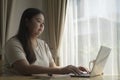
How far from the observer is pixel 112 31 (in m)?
3.35

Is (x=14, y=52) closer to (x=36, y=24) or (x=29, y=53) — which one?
(x=29, y=53)

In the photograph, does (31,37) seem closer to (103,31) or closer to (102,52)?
(102,52)

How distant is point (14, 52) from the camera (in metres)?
1.90

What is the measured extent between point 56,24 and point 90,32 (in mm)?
572

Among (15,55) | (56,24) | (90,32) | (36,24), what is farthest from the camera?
(56,24)

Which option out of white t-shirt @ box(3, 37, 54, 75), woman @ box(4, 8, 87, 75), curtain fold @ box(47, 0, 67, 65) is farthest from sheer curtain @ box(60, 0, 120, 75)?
white t-shirt @ box(3, 37, 54, 75)

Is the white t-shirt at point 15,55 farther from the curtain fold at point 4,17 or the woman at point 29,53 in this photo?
the curtain fold at point 4,17

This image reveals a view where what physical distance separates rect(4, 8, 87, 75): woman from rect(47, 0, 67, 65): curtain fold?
4.78 feet

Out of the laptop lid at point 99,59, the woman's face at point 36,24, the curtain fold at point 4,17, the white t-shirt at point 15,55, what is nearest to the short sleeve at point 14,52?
the white t-shirt at point 15,55

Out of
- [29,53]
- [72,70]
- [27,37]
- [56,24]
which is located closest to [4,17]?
[56,24]

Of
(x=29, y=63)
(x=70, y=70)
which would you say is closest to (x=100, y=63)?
(x=70, y=70)

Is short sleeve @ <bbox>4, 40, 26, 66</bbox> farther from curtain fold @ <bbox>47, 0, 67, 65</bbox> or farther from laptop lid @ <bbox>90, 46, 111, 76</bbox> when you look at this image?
curtain fold @ <bbox>47, 0, 67, 65</bbox>

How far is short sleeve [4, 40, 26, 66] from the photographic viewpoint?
188 centimetres

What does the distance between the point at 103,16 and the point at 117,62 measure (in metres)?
0.67
